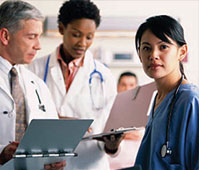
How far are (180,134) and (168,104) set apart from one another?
0.52ft

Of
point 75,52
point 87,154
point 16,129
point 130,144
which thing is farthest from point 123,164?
point 16,129

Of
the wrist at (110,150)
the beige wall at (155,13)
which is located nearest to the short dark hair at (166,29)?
the wrist at (110,150)

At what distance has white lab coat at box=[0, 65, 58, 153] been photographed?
6.55ft

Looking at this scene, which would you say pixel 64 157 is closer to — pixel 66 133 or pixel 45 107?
pixel 66 133

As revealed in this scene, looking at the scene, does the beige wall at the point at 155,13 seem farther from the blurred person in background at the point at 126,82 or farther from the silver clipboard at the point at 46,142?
the silver clipboard at the point at 46,142

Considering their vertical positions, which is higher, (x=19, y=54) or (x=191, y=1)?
(x=191, y=1)

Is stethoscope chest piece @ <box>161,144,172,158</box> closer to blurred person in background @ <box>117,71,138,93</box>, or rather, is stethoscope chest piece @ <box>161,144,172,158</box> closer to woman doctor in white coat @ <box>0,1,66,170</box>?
woman doctor in white coat @ <box>0,1,66,170</box>

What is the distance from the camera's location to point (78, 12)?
2646 millimetres

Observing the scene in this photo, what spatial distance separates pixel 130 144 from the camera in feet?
10.3

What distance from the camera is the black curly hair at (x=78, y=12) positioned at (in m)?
2.63

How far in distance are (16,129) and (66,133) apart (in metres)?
0.56

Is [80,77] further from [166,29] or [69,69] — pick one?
[166,29]

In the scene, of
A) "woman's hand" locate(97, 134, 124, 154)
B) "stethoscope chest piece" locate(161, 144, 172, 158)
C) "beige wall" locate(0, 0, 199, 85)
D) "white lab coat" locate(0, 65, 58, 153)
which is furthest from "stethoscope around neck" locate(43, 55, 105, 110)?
"beige wall" locate(0, 0, 199, 85)

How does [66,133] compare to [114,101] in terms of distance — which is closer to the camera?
[66,133]
